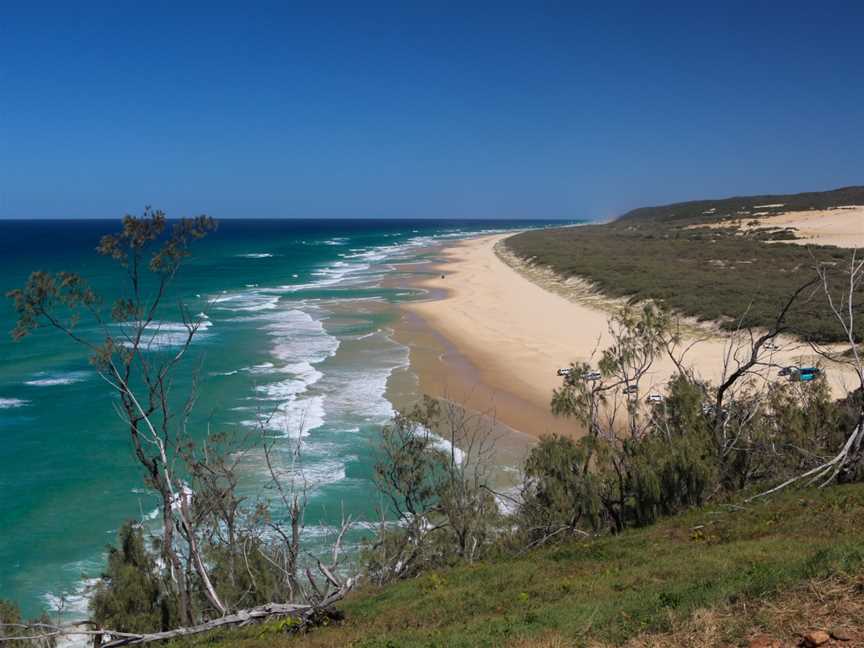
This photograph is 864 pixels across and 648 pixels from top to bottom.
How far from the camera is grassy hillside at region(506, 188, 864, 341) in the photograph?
130ft

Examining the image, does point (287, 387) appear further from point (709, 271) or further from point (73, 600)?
point (709, 271)

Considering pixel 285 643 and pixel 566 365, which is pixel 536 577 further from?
pixel 566 365

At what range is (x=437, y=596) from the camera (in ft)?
36.5

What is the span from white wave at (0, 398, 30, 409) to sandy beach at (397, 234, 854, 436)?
18.1m

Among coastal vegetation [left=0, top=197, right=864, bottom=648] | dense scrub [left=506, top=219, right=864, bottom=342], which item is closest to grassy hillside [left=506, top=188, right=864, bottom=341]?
dense scrub [left=506, top=219, right=864, bottom=342]

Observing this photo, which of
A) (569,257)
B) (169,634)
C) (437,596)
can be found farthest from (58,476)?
(569,257)

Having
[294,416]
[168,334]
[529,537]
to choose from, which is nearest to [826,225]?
[168,334]

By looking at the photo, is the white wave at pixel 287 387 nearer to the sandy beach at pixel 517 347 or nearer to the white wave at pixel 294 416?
the white wave at pixel 294 416

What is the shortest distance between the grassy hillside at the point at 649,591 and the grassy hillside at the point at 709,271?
29.3 feet

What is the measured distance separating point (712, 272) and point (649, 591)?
186ft

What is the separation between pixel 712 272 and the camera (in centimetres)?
6047

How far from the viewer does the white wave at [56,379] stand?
112 feet

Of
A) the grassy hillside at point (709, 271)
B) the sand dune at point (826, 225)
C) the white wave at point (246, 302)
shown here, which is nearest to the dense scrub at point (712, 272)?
the grassy hillside at point (709, 271)

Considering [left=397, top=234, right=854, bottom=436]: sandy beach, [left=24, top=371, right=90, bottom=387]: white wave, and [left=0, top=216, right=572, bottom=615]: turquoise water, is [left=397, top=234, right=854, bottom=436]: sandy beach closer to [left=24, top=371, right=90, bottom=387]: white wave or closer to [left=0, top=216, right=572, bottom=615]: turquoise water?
[left=0, top=216, right=572, bottom=615]: turquoise water
